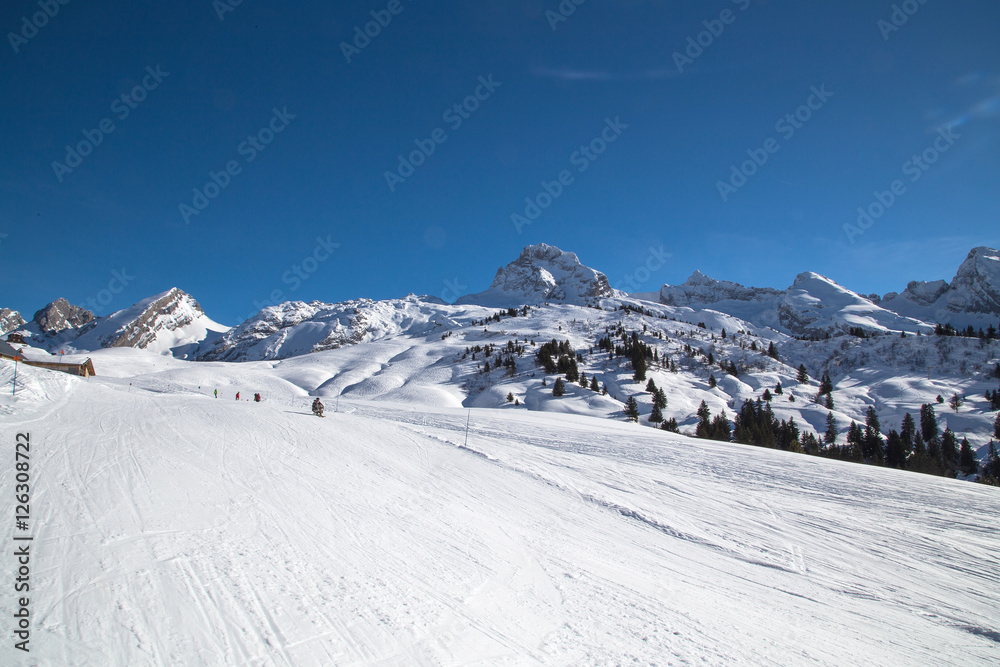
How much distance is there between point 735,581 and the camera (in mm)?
7023

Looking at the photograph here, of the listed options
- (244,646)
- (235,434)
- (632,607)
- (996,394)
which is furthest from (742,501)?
(996,394)

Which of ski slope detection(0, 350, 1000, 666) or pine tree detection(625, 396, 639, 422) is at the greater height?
pine tree detection(625, 396, 639, 422)

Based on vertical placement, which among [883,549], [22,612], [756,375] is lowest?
[22,612]

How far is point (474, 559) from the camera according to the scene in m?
6.88

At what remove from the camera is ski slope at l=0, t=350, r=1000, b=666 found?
460 cm

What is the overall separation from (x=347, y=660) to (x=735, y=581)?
6.09 m

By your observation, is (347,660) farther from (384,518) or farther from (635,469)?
(635,469)

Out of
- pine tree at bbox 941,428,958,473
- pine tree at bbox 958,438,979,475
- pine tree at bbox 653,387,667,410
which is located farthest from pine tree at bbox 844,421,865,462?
pine tree at bbox 653,387,667,410

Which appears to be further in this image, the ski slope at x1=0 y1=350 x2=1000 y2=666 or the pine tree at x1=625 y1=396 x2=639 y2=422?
the pine tree at x1=625 y1=396 x2=639 y2=422

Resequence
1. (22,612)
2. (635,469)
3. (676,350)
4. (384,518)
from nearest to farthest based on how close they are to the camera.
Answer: (22,612)
(384,518)
(635,469)
(676,350)

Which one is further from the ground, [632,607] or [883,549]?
[883,549]

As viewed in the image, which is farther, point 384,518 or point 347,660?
point 384,518

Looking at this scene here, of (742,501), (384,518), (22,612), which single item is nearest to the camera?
(22,612)

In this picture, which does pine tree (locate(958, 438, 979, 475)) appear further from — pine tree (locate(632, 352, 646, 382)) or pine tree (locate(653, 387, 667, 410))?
pine tree (locate(632, 352, 646, 382))
